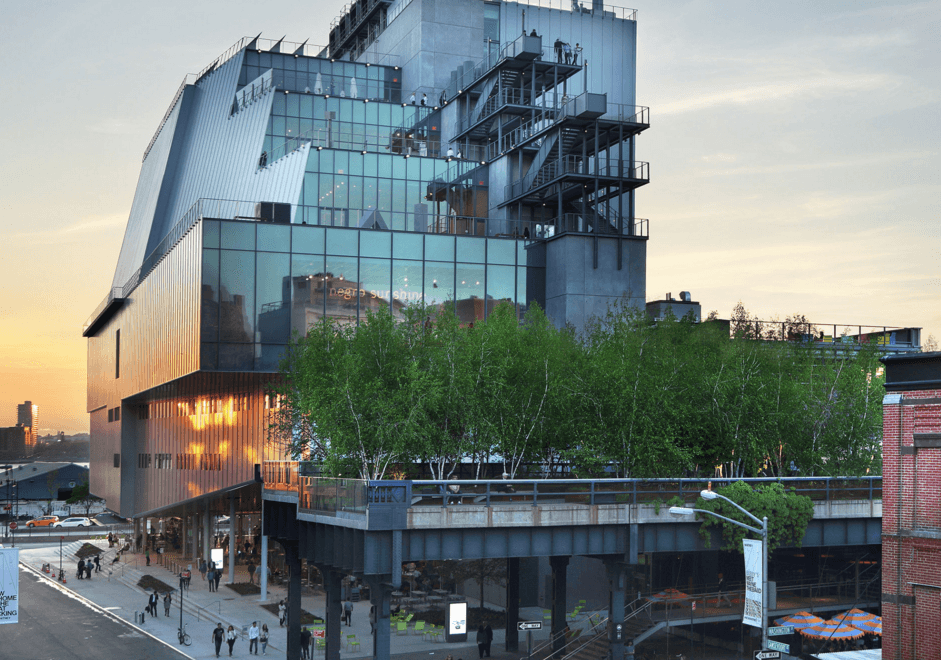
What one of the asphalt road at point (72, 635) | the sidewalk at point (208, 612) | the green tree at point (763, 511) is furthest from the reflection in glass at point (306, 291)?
the green tree at point (763, 511)

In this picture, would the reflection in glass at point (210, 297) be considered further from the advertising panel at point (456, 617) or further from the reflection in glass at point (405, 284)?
the advertising panel at point (456, 617)

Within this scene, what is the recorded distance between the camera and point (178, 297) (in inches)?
2623

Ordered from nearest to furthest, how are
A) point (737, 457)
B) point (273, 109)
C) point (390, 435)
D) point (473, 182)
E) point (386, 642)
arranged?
point (386, 642) → point (390, 435) → point (737, 457) → point (473, 182) → point (273, 109)

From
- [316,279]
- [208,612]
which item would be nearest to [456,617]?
[316,279]

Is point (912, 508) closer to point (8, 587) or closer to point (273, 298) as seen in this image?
point (8, 587)

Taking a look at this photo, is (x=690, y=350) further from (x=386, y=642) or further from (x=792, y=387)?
(x=386, y=642)

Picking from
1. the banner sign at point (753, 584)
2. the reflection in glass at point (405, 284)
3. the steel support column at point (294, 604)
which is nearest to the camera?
the banner sign at point (753, 584)

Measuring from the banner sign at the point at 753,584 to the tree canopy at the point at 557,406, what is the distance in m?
13.6

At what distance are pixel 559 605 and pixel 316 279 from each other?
83.3 ft

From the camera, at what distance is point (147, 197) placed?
111 m

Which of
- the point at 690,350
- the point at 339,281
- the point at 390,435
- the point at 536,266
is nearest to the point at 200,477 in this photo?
the point at 339,281

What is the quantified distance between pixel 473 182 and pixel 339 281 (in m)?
20.4

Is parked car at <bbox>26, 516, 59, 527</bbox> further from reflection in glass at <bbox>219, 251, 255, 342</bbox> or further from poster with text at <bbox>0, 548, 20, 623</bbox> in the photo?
poster with text at <bbox>0, 548, 20, 623</bbox>

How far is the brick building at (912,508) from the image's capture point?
28766 mm
